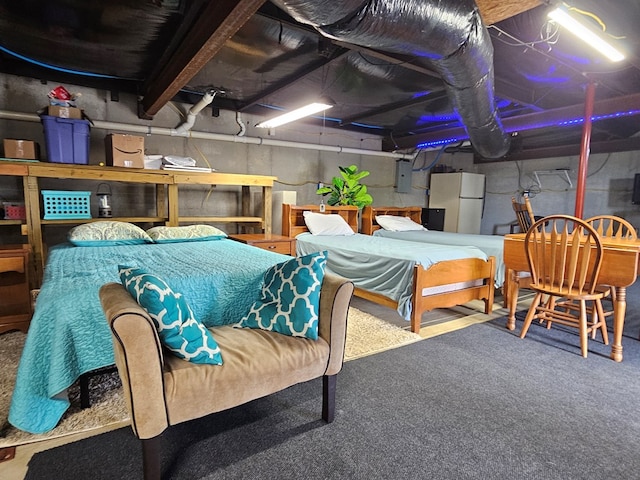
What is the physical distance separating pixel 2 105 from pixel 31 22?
55.7 inches

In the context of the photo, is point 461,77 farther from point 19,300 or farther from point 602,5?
point 19,300

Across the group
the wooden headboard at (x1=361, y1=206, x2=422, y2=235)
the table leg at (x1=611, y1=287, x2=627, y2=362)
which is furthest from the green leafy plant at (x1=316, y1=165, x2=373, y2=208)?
the table leg at (x1=611, y1=287, x2=627, y2=362)

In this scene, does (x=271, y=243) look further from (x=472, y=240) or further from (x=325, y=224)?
(x=472, y=240)

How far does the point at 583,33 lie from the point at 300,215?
336 cm

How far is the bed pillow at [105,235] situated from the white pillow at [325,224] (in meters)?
1.96

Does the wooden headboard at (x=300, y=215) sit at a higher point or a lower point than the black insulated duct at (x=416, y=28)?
lower

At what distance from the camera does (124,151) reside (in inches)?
127

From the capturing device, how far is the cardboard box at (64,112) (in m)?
2.91

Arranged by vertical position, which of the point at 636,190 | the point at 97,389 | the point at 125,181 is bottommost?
the point at 97,389

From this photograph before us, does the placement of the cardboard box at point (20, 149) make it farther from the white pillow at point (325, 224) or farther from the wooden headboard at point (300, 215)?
the white pillow at point (325, 224)

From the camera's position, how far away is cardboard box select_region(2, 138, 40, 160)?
9.28ft

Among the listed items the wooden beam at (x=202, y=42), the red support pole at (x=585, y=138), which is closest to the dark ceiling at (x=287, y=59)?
the wooden beam at (x=202, y=42)

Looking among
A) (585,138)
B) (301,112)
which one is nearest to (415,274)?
(301,112)

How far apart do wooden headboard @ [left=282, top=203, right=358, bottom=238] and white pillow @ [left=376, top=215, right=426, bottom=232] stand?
1.40ft
